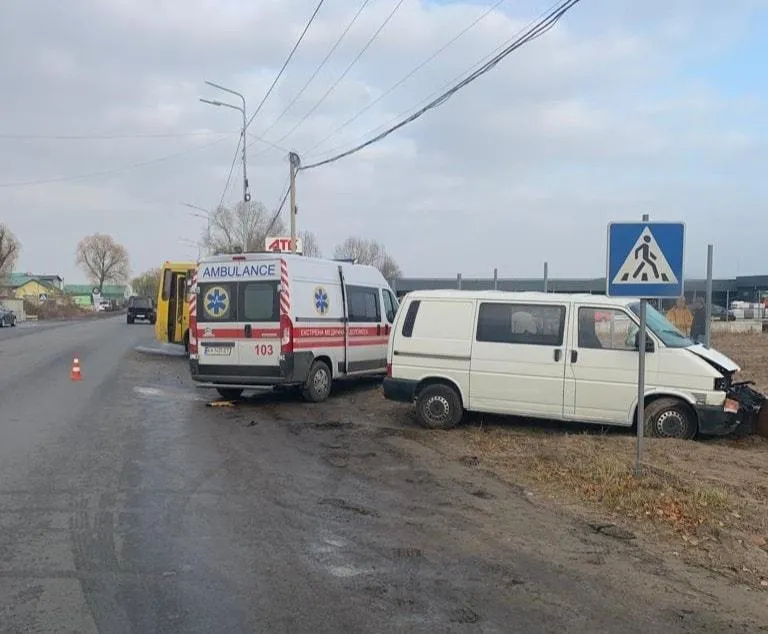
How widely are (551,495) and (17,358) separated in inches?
752

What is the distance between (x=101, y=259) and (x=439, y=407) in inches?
5512

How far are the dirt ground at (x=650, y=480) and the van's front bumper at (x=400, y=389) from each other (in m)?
0.45

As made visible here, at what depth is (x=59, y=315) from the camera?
3319 inches

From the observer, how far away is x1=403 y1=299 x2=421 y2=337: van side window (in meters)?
10.7

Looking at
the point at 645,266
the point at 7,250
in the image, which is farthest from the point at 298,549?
the point at 7,250

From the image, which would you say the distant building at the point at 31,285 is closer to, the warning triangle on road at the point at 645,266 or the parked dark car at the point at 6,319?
the parked dark car at the point at 6,319

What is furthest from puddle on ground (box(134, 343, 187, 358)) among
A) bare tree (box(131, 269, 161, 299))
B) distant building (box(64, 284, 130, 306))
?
distant building (box(64, 284, 130, 306))

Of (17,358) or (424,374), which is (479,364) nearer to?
(424,374)

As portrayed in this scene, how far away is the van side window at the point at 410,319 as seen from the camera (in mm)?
10742

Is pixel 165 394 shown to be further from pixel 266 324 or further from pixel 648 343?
pixel 648 343

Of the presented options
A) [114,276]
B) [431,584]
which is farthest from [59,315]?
[431,584]

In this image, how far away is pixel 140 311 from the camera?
55.8m

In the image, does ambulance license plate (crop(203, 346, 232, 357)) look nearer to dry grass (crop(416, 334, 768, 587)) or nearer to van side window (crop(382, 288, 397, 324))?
van side window (crop(382, 288, 397, 324))

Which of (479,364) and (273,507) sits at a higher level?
(479,364)
